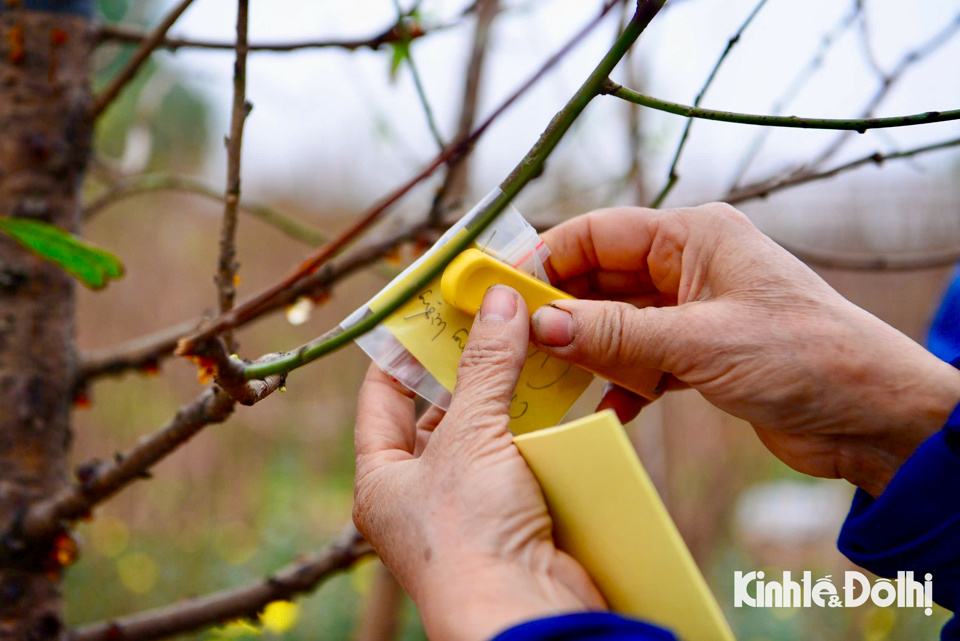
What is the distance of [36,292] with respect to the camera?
2.96ft

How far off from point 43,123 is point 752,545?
3247mm

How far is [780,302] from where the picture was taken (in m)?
0.68

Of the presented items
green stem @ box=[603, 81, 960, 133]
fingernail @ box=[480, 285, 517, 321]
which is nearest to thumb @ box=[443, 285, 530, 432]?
fingernail @ box=[480, 285, 517, 321]

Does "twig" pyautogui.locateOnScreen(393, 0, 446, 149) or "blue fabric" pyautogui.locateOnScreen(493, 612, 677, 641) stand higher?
"twig" pyautogui.locateOnScreen(393, 0, 446, 149)

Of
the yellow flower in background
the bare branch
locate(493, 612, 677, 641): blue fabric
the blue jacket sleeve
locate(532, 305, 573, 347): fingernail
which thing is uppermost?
the bare branch

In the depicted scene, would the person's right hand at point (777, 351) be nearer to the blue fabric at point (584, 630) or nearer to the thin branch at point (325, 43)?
the blue fabric at point (584, 630)

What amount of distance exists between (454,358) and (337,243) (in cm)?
32

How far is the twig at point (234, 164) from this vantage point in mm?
479

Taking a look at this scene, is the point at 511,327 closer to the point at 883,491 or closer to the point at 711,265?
the point at 711,265

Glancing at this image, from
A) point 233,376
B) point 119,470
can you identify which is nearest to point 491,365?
point 233,376

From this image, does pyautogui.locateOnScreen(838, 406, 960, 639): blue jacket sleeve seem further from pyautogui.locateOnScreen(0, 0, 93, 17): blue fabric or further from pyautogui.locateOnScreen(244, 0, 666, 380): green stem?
pyautogui.locateOnScreen(0, 0, 93, 17): blue fabric

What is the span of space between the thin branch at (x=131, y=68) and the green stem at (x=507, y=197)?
55 cm

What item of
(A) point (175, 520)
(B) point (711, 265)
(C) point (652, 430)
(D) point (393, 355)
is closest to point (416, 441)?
(D) point (393, 355)

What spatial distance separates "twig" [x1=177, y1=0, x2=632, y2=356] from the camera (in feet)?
1.19
